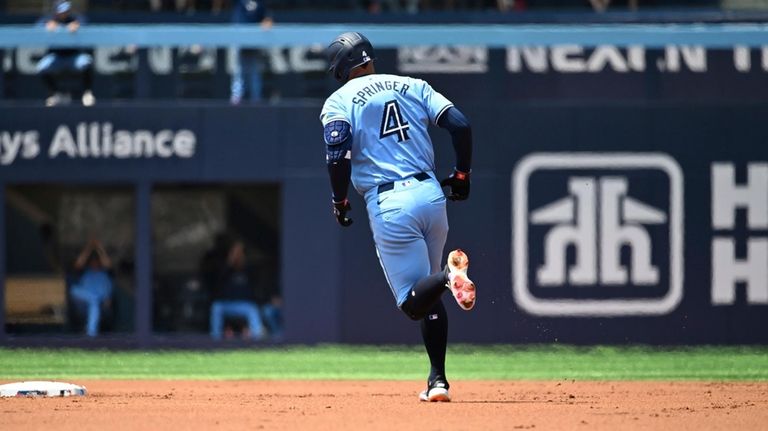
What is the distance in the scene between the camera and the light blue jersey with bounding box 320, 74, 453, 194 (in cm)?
820

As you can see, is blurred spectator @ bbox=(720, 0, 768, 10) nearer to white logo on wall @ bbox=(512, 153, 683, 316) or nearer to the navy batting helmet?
white logo on wall @ bbox=(512, 153, 683, 316)

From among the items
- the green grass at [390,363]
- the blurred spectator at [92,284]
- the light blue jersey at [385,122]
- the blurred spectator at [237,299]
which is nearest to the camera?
the light blue jersey at [385,122]

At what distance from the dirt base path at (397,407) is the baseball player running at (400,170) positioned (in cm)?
58

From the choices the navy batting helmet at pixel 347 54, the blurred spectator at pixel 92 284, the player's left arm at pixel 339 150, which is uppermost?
the navy batting helmet at pixel 347 54

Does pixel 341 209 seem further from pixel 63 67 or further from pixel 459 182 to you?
pixel 63 67

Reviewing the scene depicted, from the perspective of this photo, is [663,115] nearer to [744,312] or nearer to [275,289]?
[744,312]

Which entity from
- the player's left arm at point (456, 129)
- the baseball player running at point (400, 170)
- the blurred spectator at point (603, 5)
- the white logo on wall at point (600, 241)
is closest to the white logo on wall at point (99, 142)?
the white logo on wall at point (600, 241)

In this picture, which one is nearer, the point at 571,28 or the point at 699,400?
the point at 699,400

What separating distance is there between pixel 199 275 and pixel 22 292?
1861mm

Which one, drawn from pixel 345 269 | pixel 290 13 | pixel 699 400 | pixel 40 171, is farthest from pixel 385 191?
pixel 290 13

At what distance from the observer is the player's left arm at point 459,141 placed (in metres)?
8.21

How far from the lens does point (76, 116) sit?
48.3ft

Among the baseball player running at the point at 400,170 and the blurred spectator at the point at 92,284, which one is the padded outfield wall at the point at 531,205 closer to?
the blurred spectator at the point at 92,284

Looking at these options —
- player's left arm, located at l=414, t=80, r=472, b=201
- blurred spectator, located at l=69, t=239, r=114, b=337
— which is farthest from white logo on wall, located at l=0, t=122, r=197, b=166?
player's left arm, located at l=414, t=80, r=472, b=201
